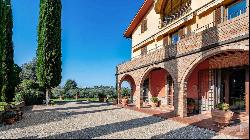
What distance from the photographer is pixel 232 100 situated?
16.2m

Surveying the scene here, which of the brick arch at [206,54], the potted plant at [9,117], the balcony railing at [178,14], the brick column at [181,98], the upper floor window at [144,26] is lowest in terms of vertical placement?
the potted plant at [9,117]

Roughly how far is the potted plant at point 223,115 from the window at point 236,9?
5659 millimetres

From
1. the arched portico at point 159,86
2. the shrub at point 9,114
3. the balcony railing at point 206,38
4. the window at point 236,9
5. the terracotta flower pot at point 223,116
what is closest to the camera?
the balcony railing at point 206,38

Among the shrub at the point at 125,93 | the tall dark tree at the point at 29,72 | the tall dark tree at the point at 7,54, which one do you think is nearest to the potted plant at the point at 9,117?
the tall dark tree at the point at 7,54

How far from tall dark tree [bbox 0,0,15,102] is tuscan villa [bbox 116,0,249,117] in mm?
12026

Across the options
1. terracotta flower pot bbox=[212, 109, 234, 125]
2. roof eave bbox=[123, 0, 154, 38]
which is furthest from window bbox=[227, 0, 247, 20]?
roof eave bbox=[123, 0, 154, 38]

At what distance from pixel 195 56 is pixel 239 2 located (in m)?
4.10

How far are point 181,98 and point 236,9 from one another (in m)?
5.80

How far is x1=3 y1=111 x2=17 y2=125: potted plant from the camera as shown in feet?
49.3

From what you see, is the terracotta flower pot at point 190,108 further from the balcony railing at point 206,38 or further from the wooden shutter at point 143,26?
the wooden shutter at point 143,26

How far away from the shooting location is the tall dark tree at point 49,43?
28359mm

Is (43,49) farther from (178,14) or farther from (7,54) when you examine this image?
(178,14)

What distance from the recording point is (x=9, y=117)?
49.8 feet

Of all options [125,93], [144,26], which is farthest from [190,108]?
[125,93]
